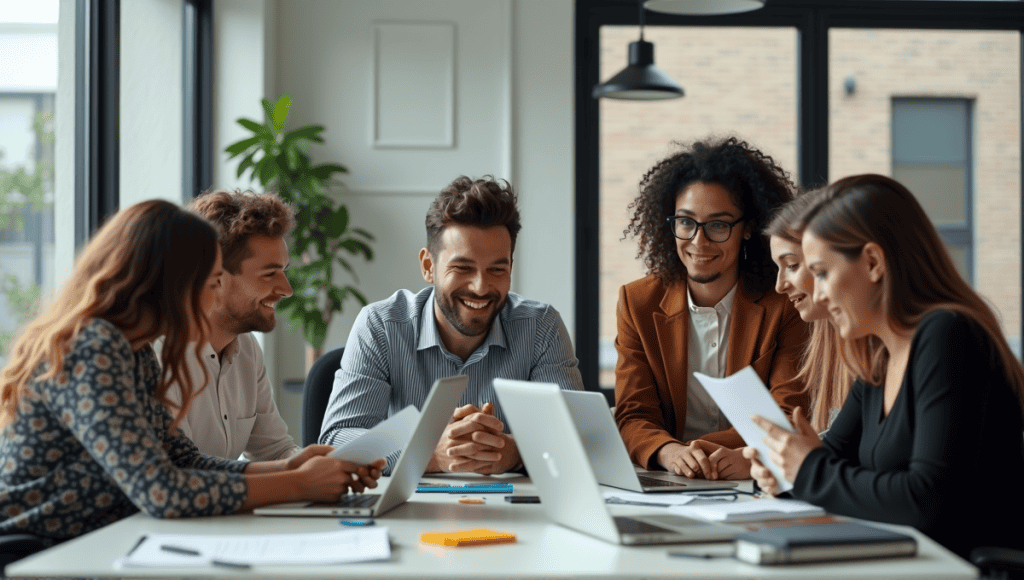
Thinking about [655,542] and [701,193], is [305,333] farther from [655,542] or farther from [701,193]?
[655,542]

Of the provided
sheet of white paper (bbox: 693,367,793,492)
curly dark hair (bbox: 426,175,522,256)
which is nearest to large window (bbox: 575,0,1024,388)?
curly dark hair (bbox: 426,175,522,256)

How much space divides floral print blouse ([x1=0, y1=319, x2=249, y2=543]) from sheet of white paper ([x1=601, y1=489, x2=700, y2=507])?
69cm

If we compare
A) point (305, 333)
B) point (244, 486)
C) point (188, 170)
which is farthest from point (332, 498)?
point (188, 170)

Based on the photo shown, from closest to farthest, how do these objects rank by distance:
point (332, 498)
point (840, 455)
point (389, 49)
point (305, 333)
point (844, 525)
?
1. point (844, 525)
2. point (332, 498)
3. point (840, 455)
4. point (305, 333)
5. point (389, 49)

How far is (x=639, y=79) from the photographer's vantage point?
12.9ft

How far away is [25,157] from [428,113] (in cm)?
238

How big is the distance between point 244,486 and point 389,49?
3.69m

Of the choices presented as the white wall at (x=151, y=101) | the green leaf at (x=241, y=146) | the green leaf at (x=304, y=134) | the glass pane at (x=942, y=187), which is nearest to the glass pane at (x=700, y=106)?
the glass pane at (x=942, y=187)

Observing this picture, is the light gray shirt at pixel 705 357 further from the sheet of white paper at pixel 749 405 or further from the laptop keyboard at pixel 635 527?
the laptop keyboard at pixel 635 527

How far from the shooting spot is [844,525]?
1.45 m

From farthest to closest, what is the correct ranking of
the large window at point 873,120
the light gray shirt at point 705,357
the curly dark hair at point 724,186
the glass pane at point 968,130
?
the glass pane at point 968,130 < the large window at point 873,120 < the curly dark hair at point 724,186 < the light gray shirt at point 705,357

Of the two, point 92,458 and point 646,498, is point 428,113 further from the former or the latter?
point 92,458

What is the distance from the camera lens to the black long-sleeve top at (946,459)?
1579 millimetres

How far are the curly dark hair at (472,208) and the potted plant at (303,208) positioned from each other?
6.75 feet
